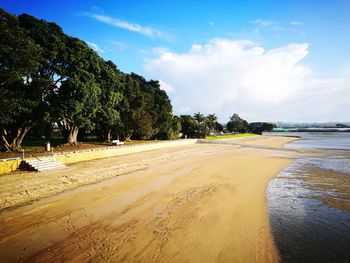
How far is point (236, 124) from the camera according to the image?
433 feet

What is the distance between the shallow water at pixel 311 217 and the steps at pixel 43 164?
719 inches

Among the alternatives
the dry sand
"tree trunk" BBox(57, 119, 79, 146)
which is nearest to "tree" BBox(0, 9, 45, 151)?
the dry sand

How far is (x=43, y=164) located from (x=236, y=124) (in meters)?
119

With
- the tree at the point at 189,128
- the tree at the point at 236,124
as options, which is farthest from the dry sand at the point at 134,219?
the tree at the point at 236,124

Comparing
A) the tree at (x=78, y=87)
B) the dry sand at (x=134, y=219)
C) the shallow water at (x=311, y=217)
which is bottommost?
the shallow water at (x=311, y=217)

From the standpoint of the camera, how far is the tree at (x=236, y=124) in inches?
5202

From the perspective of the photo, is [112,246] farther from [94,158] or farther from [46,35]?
[46,35]

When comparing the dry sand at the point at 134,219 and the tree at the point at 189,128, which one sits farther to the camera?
the tree at the point at 189,128

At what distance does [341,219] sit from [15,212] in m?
16.7

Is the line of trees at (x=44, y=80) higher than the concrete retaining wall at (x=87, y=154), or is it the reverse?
the line of trees at (x=44, y=80)

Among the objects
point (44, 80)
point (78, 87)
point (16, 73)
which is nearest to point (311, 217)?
point (16, 73)

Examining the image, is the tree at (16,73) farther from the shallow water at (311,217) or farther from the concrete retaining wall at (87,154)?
the shallow water at (311,217)

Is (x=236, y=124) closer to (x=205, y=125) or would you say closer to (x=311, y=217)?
(x=205, y=125)

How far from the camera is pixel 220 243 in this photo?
32.4 ft
